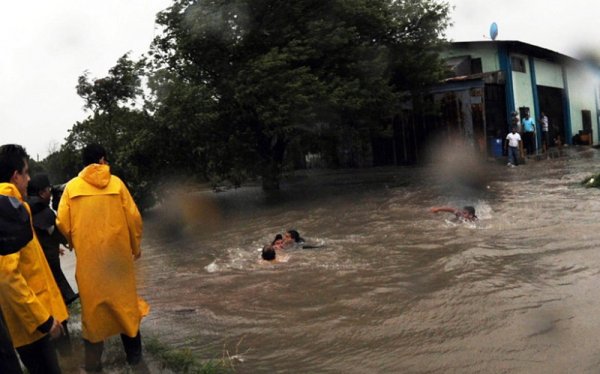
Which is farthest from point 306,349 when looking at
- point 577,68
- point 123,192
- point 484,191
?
point 577,68

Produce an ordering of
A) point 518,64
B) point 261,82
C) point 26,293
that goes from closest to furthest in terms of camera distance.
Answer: point 26,293 < point 261,82 < point 518,64

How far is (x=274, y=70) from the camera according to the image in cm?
1415

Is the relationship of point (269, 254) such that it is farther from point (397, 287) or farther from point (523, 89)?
point (523, 89)

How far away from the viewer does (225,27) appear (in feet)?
50.1

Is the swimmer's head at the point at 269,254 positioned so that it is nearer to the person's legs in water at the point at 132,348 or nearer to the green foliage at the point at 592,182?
the person's legs in water at the point at 132,348

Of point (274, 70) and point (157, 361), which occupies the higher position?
point (274, 70)

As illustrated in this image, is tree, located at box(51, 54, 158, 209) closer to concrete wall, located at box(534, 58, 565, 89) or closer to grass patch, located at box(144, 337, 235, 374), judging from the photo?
grass patch, located at box(144, 337, 235, 374)

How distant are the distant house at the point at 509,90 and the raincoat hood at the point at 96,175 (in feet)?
55.6

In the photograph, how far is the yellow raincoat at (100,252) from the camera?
3977 millimetres

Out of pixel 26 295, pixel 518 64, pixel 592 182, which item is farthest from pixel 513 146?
pixel 26 295

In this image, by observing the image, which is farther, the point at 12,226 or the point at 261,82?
the point at 261,82

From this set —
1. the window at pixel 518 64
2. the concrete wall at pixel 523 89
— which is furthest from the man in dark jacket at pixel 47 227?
the window at pixel 518 64

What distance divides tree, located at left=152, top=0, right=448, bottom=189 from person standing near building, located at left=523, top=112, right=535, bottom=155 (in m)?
5.41

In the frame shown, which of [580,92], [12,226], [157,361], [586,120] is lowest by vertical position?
[157,361]
